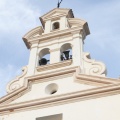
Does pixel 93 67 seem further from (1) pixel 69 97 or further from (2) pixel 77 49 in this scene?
(1) pixel 69 97

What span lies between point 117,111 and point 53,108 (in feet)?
8.50

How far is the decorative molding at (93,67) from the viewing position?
55.5 ft

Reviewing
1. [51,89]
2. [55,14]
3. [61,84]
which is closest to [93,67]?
[61,84]

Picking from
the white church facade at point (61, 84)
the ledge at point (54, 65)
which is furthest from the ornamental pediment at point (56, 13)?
the ledge at point (54, 65)

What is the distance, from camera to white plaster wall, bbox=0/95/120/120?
48.2 ft

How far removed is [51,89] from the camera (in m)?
17.1

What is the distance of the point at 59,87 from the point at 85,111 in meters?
2.06

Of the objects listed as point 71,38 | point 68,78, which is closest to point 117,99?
point 68,78

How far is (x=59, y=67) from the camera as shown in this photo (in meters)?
17.9

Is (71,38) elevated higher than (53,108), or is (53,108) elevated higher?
(71,38)

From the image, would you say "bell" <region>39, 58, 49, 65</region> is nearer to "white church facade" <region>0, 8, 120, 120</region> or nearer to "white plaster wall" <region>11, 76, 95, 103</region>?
"white church facade" <region>0, 8, 120, 120</region>

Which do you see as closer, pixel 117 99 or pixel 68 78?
pixel 117 99

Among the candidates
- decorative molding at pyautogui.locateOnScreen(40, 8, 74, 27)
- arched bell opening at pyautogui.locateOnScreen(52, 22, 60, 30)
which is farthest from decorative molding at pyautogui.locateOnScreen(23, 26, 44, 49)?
decorative molding at pyautogui.locateOnScreen(40, 8, 74, 27)

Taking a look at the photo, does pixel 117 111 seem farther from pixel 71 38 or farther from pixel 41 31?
pixel 41 31
